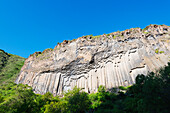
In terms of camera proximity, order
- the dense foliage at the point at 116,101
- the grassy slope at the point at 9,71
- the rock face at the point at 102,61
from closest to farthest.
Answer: the dense foliage at the point at 116,101 < the rock face at the point at 102,61 < the grassy slope at the point at 9,71

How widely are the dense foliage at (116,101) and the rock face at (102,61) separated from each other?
602cm

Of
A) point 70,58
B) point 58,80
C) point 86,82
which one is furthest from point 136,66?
point 58,80

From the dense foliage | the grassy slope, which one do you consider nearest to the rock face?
the dense foliage

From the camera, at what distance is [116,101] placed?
22.6 metres

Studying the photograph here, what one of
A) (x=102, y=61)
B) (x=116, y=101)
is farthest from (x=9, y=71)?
(x=116, y=101)

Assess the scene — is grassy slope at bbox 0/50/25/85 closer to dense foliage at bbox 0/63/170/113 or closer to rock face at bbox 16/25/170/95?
rock face at bbox 16/25/170/95

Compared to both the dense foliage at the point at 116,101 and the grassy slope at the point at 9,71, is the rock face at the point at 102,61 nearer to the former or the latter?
the dense foliage at the point at 116,101

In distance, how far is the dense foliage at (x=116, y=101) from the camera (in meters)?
10.7

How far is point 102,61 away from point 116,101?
43.7 feet

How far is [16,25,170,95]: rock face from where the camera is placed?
27609 mm

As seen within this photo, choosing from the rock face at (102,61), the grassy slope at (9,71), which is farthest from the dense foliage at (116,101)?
the grassy slope at (9,71)

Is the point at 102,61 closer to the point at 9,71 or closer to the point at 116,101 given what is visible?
the point at 116,101

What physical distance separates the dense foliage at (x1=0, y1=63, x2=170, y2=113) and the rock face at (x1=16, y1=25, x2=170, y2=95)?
602 cm

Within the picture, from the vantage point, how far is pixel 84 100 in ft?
70.9
